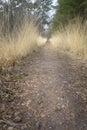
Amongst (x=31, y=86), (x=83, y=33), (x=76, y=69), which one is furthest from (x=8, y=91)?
(x=83, y=33)

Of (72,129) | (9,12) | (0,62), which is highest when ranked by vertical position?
(9,12)

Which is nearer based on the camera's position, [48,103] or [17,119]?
[17,119]

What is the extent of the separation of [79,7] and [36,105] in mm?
5313

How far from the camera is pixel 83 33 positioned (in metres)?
5.12

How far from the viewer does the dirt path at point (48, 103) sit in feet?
5.24

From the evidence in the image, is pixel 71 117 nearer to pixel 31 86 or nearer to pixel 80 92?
pixel 80 92

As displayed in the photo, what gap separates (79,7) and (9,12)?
333cm

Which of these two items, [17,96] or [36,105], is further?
[17,96]

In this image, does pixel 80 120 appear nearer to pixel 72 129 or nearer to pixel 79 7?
pixel 72 129

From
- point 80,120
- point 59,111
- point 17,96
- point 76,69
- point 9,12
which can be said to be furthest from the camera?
point 9,12

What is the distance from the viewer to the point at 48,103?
1910mm

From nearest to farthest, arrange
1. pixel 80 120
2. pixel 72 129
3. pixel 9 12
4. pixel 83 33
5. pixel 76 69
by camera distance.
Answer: pixel 72 129
pixel 80 120
pixel 76 69
pixel 9 12
pixel 83 33

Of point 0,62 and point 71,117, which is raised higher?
point 0,62

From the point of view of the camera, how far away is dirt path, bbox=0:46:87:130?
1598mm
